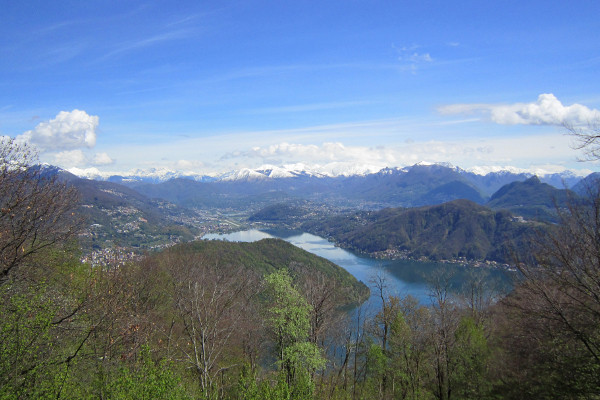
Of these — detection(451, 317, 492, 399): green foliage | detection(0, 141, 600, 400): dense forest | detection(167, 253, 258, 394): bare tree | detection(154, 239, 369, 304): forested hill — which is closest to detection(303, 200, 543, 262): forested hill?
detection(154, 239, 369, 304): forested hill

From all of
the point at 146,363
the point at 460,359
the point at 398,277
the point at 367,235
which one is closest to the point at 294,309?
the point at 146,363

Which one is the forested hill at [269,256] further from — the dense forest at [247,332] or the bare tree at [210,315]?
the bare tree at [210,315]

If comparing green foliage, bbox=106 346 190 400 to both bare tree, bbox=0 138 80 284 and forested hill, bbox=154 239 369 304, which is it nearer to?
bare tree, bbox=0 138 80 284

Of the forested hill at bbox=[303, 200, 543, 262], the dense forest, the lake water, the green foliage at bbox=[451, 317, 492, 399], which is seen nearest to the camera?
the dense forest

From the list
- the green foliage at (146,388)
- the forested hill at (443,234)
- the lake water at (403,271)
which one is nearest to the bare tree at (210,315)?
the green foliage at (146,388)

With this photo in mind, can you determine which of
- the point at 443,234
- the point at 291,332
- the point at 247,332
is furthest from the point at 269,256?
the point at 443,234

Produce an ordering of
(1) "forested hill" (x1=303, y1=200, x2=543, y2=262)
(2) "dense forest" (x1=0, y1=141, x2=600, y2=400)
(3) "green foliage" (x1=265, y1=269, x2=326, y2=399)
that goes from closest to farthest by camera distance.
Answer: (2) "dense forest" (x1=0, y1=141, x2=600, y2=400), (3) "green foliage" (x1=265, y1=269, x2=326, y2=399), (1) "forested hill" (x1=303, y1=200, x2=543, y2=262)
